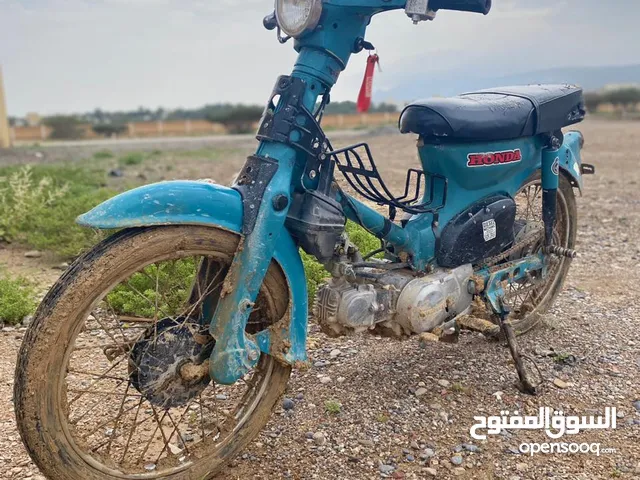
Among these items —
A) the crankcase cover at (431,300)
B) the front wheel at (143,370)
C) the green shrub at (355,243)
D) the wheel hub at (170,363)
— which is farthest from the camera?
the green shrub at (355,243)

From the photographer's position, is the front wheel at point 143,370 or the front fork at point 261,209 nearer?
the front wheel at point 143,370

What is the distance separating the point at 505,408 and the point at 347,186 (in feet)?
3.76

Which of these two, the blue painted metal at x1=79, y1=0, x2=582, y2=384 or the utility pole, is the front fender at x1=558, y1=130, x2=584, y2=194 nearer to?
the blue painted metal at x1=79, y1=0, x2=582, y2=384

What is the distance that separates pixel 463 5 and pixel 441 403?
5.26 feet

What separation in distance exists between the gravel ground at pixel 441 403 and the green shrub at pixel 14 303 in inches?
3.9

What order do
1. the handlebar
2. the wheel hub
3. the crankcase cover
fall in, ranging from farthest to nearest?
the crankcase cover
the handlebar
the wheel hub

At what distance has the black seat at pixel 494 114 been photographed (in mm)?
2689

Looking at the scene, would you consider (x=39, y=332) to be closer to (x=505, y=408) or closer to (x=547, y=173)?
(x=505, y=408)

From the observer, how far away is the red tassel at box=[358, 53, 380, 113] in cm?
255

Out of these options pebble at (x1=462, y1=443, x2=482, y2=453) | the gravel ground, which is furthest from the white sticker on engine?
pebble at (x1=462, y1=443, x2=482, y2=453)

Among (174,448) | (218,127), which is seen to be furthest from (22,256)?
(218,127)

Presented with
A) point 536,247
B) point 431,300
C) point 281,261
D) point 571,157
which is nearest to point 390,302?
point 431,300

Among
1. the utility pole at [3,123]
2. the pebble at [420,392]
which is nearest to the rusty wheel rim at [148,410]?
the pebble at [420,392]

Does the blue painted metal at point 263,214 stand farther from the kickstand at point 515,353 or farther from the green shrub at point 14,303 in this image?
the green shrub at point 14,303
